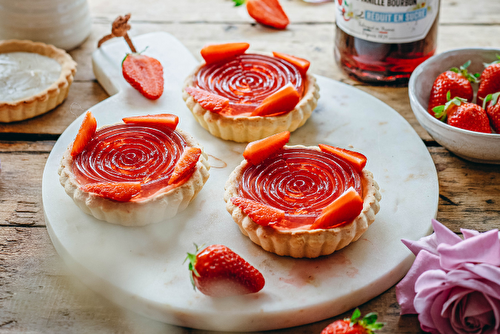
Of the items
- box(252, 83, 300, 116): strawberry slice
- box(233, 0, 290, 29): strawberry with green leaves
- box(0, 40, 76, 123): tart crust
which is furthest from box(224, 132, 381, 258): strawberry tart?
box(233, 0, 290, 29): strawberry with green leaves

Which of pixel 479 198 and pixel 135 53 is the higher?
pixel 135 53

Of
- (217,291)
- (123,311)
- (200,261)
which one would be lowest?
(123,311)

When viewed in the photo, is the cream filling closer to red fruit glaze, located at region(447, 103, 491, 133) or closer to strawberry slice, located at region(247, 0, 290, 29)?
strawberry slice, located at region(247, 0, 290, 29)

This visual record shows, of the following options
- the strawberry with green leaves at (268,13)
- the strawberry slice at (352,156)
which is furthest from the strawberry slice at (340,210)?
the strawberry with green leaves at (268,13)

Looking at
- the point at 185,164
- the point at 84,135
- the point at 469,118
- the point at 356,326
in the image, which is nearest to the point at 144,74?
the point at 84,135

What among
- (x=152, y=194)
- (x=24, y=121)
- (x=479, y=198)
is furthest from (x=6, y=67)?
(x=479, y=198)

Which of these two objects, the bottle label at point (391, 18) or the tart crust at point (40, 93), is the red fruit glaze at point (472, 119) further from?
the tart crust at point (40, 93)

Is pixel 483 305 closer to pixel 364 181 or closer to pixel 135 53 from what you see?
pixel 364 181
